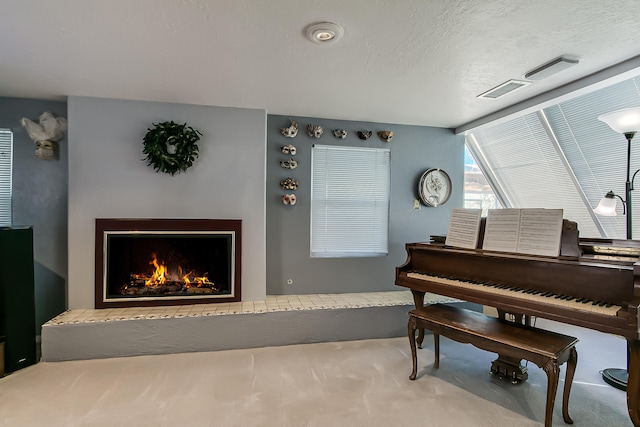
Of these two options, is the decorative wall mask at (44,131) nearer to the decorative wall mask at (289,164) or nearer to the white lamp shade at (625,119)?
the decorative wall mask at (289,164)

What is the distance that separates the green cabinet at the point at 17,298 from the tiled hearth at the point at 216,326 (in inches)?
5.4

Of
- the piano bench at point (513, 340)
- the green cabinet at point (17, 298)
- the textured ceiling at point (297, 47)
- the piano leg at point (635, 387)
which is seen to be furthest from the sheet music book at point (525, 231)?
the green cabinet at point (17, 298)

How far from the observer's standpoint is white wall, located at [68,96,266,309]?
10.9 feet

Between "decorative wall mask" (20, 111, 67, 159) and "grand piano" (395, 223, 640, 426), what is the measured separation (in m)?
3.80


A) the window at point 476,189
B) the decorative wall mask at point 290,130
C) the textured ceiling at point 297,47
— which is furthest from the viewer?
the window at point 476,189

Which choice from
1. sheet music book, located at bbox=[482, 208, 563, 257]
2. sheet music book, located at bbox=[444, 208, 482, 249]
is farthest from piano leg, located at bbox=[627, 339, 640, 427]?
sheet music book, located at bbox=[444, 208, 482, 249]

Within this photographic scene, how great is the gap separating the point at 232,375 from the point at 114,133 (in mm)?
2609

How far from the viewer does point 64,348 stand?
2941 mm

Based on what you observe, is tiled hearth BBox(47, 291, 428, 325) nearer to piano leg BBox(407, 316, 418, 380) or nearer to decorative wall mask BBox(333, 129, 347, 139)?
piano leg BBox(407, 316, 418, 380)

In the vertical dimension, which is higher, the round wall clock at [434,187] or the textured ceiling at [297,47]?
the textured ceiling at [297,47]

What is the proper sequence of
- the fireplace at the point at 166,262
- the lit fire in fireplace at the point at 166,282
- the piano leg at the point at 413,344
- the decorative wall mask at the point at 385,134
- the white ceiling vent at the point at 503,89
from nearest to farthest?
the piano leg at the point at 413,344, the white ceiling vent at the point at 503,89, the fireplace at the point at 166,262, the lit fire in fireplace at the point at 166,282, the decorative wall mask at the point at 385,134

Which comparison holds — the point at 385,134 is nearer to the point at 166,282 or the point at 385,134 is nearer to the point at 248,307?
the point at 248,307

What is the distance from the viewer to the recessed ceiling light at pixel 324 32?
201 centimetres

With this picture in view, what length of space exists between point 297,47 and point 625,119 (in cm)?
245
